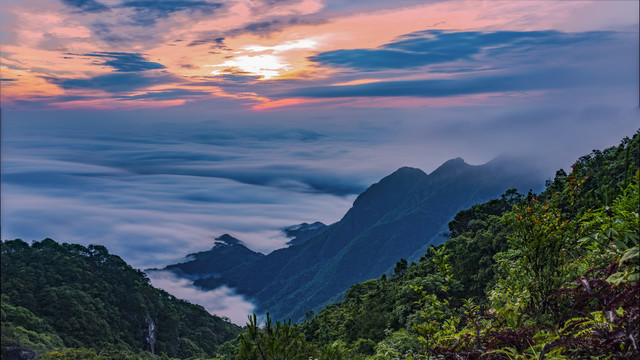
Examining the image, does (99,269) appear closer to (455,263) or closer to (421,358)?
(455,263)

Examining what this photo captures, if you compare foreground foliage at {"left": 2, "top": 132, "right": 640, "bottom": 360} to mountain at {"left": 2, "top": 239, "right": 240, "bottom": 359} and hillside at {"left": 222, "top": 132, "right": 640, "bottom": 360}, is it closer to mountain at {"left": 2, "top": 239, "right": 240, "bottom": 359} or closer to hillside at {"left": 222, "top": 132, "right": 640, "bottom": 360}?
hillside at {"left": 222, "top": 132, "right": 640, "bottom": 360}

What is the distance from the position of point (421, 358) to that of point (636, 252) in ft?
9.81

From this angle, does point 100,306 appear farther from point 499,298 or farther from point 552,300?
point 552,300

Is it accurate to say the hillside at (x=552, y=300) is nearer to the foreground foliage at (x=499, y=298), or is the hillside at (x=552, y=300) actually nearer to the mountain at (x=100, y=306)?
the foreground foliage at (x=499, y=298)

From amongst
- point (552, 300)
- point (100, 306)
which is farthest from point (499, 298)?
point (100, 306)

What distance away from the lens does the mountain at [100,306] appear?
71.4m

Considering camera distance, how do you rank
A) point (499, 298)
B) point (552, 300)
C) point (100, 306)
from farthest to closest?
1. point (100, 306)
2. point (499, 298)
3. point (552, 300)

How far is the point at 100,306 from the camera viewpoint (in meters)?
81.5

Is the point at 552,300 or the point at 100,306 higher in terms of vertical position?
the point at 100,306

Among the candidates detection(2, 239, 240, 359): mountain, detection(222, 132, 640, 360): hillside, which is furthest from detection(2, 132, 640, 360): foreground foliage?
detection(2, 239, 240, 359): mountain

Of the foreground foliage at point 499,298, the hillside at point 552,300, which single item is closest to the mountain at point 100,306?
the foreground foliage at point 499,298

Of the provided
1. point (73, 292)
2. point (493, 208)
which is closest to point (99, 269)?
point (73, 292)

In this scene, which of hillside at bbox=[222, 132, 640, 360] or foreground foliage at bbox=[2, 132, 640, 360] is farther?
foreground foliage at bbox=[2, 132, 640, 360]

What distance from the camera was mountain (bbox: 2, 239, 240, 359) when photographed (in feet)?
234
